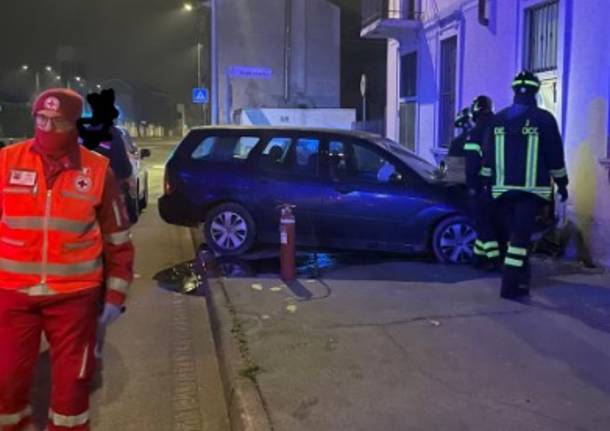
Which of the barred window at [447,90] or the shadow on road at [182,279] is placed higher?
the barred window at [447,90]

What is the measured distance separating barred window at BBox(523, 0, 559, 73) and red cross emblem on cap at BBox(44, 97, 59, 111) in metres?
7.04

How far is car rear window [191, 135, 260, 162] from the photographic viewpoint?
9.31m

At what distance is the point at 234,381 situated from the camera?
15.5ft

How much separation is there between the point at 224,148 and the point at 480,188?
345 cm

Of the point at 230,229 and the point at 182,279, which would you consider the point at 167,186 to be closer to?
the point at 230,229

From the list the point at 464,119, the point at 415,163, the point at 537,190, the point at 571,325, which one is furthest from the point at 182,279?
the point at 571,325

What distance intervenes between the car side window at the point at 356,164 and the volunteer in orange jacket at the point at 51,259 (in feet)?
18.3

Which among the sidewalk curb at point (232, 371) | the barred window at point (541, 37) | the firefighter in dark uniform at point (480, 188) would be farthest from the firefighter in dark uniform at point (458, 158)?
the sidewalk curb at point (232, 371)

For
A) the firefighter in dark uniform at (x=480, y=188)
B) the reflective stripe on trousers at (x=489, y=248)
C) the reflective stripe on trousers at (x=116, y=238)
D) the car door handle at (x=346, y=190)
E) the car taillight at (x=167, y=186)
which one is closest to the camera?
the reflective stripe on trousers at (x=116, y=238)

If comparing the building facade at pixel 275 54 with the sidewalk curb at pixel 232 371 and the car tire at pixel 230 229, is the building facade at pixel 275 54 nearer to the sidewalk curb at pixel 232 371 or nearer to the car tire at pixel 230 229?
the car tire at pixel 230 229

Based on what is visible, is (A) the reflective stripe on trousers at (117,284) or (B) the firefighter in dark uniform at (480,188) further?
(B) the firefighter in dark uniform at (480,188)

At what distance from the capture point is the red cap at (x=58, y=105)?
3.31m

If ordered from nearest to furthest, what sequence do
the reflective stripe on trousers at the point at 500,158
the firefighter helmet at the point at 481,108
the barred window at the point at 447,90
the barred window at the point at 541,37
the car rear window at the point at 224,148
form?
the reflective stripe on trousers at the point at 500,158 < the firefighter helmet at the point at 481,108 < the barred window at the point at 541,37 < the car rear window at the point at 224,148 < the barred window at the point at 447,90

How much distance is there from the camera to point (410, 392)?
14.7 feet
